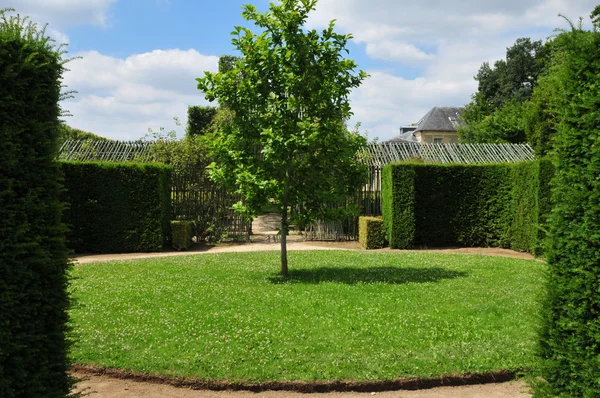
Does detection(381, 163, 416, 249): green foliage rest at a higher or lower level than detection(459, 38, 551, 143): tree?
lower

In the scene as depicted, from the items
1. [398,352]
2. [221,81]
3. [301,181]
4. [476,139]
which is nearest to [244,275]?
[301,181]

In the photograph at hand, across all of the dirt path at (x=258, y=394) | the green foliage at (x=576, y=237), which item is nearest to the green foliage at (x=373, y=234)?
the dirt path at (x=258, y=394)

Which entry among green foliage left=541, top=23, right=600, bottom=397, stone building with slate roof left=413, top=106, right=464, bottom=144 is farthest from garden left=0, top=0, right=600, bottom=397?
stone building with slate roof left=413, top=106, right=464, bottom=144

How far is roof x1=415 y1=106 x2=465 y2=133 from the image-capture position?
211 ft

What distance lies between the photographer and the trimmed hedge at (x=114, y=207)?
16.9m

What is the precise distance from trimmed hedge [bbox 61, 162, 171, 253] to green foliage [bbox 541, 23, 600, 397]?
14.7 meters

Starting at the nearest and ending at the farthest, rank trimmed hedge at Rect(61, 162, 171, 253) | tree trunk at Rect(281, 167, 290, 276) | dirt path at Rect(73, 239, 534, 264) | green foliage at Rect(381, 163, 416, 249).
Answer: tree trunk at Rect(281, 167, 290, 276) → dirt path at Rect(73, 239, 534, 264) → trimmed hedge at Rect(61, 162, 171, 253) → green foliage at Rect(381, 163, 416, 249)

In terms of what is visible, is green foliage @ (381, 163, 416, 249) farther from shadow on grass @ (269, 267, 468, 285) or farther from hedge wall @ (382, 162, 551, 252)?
shadow on grass @ (269, 267, 468, 285)

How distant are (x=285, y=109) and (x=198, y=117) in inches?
928

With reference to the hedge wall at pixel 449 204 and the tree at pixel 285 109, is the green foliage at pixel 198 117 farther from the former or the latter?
the tree at pixel 285 109

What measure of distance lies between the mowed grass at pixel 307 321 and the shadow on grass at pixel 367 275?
0.02m

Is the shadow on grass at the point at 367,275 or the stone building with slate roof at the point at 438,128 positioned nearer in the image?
the shadow on grass at the point at 367,275

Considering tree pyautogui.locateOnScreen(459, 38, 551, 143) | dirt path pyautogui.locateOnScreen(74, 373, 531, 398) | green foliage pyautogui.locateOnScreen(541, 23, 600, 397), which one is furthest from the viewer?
tree pyautogui.locateOnScreen(459, 38, 551, 143)

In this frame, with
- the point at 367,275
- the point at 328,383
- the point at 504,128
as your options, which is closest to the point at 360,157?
the point at 367,275
